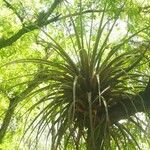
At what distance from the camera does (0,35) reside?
24.7ft

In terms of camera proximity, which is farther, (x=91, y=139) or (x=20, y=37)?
(x=20, y=37)

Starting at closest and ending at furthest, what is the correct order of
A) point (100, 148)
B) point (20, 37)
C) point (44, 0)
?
point (100, 148) < point (20, 37) < point (44, 0)

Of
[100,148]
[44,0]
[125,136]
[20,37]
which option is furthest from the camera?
[44,0]

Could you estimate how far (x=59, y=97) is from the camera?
3.60 m

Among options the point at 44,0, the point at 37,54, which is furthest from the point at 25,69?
the point at 44,0

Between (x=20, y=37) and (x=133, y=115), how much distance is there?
4389 mm

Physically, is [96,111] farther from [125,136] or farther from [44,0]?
[44,0]

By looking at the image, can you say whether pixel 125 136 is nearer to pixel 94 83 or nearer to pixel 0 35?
pixel 94 83

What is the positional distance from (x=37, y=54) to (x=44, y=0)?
3.34 ft

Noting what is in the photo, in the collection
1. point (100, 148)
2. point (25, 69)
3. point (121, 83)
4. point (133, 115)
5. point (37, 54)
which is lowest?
point (100, 148)

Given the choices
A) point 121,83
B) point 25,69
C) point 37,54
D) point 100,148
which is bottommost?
point 100,148

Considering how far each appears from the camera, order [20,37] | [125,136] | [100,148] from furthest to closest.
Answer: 1. [20,37]
2. [125,136]
3. [100,148]

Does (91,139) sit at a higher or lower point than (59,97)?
lower

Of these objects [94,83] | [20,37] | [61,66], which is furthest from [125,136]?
[20,37]
